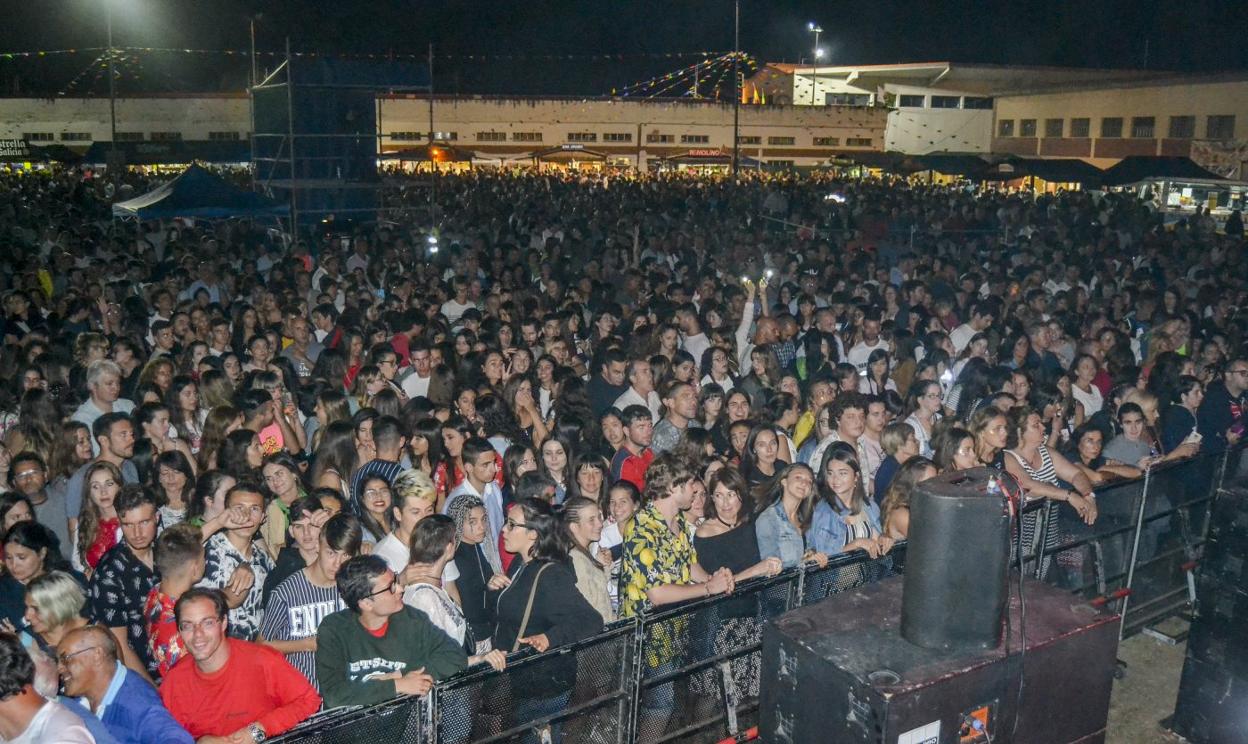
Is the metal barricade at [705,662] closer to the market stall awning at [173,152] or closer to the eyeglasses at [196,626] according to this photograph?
the eyeglasses at [196,626]

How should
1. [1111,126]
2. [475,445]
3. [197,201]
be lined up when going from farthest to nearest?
[1111,126] < [197,201] < [475,445]

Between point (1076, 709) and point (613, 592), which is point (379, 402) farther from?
point (1076, 709)

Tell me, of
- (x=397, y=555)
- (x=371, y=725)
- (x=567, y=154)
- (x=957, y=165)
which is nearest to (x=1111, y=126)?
(x=957, y=165)

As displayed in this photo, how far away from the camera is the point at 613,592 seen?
5270 mm

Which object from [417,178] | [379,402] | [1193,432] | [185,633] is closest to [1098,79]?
[417,178]

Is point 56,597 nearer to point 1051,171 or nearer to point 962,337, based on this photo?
point 962,337

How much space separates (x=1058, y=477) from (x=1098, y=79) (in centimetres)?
4411

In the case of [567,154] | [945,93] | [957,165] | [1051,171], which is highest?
[945,93]

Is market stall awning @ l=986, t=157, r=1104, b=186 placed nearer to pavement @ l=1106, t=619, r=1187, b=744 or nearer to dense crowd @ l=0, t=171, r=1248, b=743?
dense crowd @ l=0, t=171, r=1248, b=743

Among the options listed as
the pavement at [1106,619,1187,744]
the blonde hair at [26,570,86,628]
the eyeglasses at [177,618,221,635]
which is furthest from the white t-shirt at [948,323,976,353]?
the blonde hair at [26,570,86,628]

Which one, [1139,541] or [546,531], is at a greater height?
[546,531]

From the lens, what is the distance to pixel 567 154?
45.2 metres

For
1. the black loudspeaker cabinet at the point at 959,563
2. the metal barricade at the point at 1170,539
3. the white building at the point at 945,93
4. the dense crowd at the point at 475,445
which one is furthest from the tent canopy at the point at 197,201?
the white building at the point at 945,93

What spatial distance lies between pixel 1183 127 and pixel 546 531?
36922 millimetres
